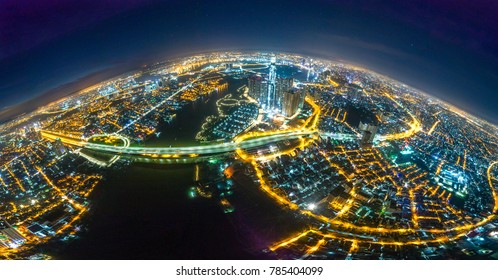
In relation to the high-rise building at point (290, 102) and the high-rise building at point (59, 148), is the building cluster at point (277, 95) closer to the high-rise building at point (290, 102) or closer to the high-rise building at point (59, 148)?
the high-rise building at point (290, 102)

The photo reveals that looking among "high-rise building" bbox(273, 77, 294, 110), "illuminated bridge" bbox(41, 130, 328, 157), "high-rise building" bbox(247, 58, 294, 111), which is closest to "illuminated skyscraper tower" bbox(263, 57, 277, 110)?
"high-rise building" bbox(247, 58, 294, 111)

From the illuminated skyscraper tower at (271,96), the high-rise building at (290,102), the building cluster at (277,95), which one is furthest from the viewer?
the illuminated skyscraper tower at (271,96)

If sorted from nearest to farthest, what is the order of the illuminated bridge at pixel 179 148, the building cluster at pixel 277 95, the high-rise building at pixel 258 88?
the illuminated bridge at pixel 179 148
the building cluster at pixel 277 95
the high-rise building at pixel 258 88

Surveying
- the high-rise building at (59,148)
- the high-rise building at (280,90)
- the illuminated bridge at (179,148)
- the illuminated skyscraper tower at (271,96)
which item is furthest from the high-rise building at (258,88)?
the high-rise building at (59,148)

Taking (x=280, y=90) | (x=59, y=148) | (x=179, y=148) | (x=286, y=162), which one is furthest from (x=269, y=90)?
(x=59, y=148)

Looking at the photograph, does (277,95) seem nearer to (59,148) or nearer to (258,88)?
(258,88)

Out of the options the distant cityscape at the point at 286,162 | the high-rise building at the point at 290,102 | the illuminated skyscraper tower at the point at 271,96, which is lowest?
the distant cityscape at the point at 286,162

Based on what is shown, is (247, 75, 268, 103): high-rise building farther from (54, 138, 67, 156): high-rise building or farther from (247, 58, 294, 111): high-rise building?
(54, 138, 67, 156): high-rise building
